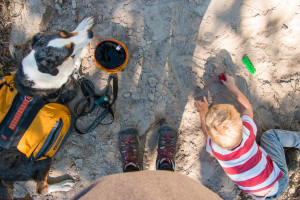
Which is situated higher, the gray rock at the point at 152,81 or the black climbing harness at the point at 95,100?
the gray rock at the point at 152,81

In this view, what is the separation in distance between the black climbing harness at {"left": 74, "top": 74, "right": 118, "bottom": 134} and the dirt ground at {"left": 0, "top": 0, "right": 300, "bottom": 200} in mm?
93

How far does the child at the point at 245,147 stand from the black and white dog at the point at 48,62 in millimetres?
1835

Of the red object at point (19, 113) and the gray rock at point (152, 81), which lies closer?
the red object at point (19, 113)

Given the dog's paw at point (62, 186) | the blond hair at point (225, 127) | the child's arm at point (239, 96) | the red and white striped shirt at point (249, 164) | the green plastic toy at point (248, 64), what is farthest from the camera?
the dog's paw at point (62, 186)

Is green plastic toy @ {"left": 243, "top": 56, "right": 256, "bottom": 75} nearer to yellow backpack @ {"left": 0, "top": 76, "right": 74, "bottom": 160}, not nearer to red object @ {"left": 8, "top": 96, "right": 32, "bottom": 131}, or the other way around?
yellow backpack @ {"left": 0, "top": 76, "right": 74, "bottom": 160}

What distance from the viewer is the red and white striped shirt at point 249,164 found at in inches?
89.0

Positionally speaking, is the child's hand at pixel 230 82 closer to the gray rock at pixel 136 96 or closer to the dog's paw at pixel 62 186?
the gray rock at pixel 136 96

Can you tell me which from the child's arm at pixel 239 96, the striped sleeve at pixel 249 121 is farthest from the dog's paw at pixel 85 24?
the striped sleeve at pixel 249 121

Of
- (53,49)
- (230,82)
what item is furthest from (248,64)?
(53,49)

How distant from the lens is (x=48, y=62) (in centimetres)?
248

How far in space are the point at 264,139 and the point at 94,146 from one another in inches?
96.3

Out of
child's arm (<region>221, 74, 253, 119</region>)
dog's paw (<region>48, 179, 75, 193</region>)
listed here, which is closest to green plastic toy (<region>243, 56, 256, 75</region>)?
child's arm (<region>221, 74, 253, 119</region>)

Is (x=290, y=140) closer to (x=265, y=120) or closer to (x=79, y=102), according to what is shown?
(x=265, y=120)

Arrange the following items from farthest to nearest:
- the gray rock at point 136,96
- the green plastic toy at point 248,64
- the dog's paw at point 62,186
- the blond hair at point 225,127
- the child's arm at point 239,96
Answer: the dog's paw at point 62,186 < the gray rock at point 136,96 < the green plastic toy at point 248,64 < the child's arm at point 239,96 < the blond hair at point 225,127
